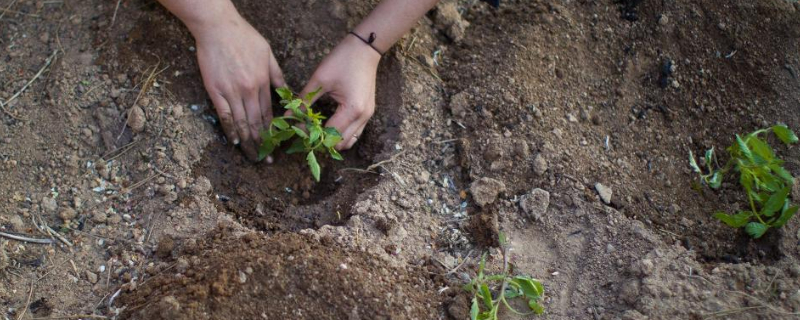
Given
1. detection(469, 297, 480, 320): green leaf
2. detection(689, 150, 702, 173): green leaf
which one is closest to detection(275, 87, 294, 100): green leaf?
detection(469, 297, 480, 320): green leaf

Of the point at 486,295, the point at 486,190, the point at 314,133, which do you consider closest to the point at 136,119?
the point at 314,133

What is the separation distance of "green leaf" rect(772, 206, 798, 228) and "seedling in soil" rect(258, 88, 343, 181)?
4.44ft

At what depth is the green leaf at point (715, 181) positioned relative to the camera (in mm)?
2490

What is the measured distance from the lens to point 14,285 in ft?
7.06

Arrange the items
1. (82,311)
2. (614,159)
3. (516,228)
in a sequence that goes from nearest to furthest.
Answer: (82,311) → (516,228) → (614,159)

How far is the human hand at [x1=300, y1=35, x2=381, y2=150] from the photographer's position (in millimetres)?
2463

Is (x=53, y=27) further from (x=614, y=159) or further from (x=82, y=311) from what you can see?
(x=614, y=159)

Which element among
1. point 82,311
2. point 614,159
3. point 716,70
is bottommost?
point 82,311

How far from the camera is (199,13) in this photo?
8.14 feet

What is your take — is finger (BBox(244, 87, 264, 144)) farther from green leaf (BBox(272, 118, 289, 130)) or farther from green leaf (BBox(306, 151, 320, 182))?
green leaf (BBox(306, 151, 320, 182))

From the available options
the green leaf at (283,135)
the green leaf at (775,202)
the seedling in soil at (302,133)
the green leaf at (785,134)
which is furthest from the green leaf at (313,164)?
the green leaf at (785,134)

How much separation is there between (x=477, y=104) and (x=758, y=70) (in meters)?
1.02

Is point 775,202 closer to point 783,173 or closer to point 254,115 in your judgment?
point 783,173

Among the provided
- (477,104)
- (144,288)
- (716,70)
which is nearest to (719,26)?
(716,70)
